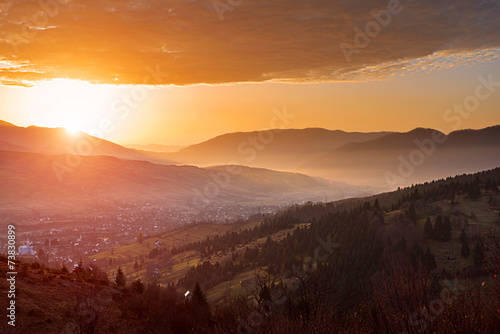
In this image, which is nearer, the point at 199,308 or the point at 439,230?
the point at 199,308

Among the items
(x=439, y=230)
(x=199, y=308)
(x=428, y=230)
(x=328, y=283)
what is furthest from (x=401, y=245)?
(x=199, y=308)

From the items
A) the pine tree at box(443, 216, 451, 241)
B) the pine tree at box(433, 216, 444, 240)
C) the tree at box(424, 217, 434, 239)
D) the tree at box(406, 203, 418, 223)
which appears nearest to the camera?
the pine tree at box(443, 216, 451, 241)

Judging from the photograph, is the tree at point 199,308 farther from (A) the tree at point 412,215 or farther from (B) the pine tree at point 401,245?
(A) the tree at point 412,215

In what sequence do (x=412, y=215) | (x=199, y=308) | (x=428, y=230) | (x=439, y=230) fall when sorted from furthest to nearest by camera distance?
(x=412, y=215) < (x=428, y=230) < (x=439, y=230) < (x=199, y=308)

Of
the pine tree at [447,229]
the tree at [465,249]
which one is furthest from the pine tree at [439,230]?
the tree at [465,249]

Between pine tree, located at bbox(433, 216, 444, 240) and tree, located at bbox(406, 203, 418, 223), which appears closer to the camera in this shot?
pine tree, located at bbox(433, 216, 444, 240)

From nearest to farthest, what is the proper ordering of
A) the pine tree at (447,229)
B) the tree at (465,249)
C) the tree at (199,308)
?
1. the tree at (199,308)
2. the tree at (465,249)
3. the pine tree at (447,229)

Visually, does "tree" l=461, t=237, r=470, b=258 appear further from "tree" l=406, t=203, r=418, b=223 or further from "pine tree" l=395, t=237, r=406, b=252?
"tree" l=406, t=203, r=418, b=223

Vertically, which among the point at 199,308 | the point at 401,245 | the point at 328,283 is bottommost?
the point at 401,245

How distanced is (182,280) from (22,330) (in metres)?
131

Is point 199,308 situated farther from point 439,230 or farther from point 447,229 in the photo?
point 447,229

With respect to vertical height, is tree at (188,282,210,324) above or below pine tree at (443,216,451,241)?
above

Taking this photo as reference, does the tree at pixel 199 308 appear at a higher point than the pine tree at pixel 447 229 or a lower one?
higher

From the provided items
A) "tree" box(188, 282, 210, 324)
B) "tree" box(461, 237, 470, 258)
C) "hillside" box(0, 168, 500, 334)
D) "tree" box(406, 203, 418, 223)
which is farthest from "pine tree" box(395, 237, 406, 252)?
"tree" box(188, 282, 210, 324)
